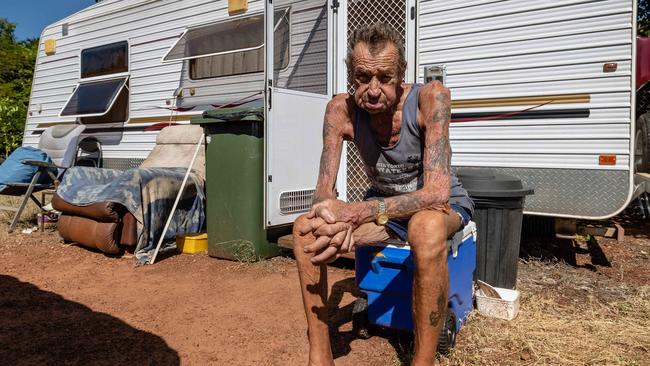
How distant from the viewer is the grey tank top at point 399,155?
2051mm

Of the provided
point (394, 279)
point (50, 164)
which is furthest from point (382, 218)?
point (50, 164)

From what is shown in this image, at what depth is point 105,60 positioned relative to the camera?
680 cm

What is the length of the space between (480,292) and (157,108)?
4.89 metres

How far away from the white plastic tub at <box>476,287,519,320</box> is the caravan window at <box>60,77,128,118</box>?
5.53 meters

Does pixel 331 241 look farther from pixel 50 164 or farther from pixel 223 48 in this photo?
pixel 50 164

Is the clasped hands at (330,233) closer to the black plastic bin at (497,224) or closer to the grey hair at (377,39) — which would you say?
the grey hair at (377,39)

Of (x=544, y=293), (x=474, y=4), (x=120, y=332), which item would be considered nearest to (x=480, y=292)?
(x=544, y=293)

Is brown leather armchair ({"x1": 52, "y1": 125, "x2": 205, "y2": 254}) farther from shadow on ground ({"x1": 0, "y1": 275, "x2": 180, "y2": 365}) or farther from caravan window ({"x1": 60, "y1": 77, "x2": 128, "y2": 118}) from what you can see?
caravan window ({"x1": 60, "y1": 77, "x2": 128, "y2": 118})

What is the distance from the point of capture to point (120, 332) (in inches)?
99.8

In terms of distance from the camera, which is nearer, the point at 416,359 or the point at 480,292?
the point at 416,359

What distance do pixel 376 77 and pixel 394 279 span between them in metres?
0.94

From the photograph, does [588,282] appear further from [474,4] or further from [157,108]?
[157,108]

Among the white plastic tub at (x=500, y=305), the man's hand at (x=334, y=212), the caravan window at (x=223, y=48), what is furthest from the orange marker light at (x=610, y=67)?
the caravan window at (x=223, y=48)

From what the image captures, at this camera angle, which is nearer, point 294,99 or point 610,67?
point 610,67
